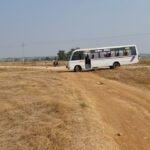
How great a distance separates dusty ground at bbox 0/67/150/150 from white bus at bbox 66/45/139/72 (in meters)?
21.1

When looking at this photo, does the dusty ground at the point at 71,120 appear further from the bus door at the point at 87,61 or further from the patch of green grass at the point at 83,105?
the bus door at the point at 87,61

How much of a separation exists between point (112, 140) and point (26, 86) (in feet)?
37.6

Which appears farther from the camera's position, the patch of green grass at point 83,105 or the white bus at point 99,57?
the white bus at point 99,57

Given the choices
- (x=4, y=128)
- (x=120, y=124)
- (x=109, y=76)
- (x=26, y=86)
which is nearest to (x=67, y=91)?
(x=26, y=86)

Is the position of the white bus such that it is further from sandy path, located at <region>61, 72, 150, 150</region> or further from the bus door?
sandy path, located at <region>61, 72, 150, 150</region>

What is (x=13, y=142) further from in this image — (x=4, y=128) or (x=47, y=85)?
(x=47, y=85)

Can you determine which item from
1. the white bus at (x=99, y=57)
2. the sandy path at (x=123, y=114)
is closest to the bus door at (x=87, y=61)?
the white bus at (x=99, y=57)

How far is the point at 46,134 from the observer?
11672 mm

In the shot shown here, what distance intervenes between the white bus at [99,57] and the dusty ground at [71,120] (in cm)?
2112

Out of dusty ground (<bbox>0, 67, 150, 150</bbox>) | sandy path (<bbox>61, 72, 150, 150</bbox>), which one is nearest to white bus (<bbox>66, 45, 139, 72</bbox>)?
sandy path (<bbox>61, 72, 150, 150</bbox>)

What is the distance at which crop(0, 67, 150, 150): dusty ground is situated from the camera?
1123cm

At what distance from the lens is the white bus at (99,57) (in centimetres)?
4344

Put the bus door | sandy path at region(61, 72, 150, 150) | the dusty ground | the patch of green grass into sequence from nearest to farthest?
the dusty ground
sandy path at region(61, 72, 150, 150)
the patch of green grass
the bus door

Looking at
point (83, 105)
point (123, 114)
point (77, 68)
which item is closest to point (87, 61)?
point (77, 68)
